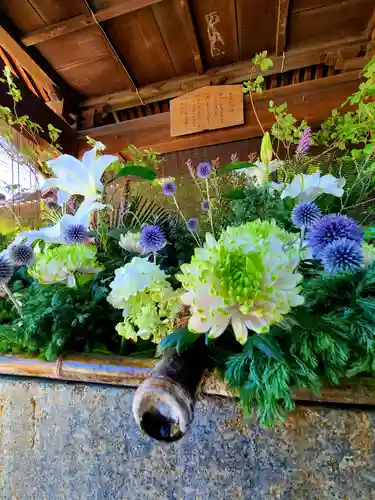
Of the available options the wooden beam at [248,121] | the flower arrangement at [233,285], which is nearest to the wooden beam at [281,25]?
the wooden beam at [248,121]

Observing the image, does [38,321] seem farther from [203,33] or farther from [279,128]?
[203,33]

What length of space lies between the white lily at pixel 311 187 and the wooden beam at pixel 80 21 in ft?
5.11

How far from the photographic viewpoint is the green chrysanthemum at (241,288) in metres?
0.30

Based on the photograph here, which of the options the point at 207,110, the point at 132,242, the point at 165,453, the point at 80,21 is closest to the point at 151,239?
the point at 132,242

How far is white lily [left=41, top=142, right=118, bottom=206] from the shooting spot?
579 mm

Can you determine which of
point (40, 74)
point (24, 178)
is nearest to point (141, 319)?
point (24, 178)

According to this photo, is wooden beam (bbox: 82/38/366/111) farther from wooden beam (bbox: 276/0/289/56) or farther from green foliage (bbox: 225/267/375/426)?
green foliage (bbox: 225/267/375/426)

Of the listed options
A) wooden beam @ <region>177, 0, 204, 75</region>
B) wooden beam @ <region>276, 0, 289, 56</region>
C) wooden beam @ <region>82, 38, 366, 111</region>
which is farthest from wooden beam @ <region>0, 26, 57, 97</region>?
wooden beam @ <region>276, 0, 289, 56</region>

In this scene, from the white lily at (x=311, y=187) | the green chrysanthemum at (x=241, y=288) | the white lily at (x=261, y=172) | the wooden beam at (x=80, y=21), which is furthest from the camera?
the wooden beam at (x=80, y=21)

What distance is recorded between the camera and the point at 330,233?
0.36 meters

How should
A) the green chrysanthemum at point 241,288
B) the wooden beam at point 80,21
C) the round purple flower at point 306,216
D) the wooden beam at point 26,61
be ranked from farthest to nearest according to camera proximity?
1. the wooden beam at point 26,61
2. the wooden beam at point 80,21
3. the round purple flower at point 306,216
4. the green chrysanthemum at point 241,288

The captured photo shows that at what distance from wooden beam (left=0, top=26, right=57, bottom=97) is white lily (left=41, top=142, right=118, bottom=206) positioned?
1649 millimetres

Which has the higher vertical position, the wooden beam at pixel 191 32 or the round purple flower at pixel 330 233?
the wooden beam at pixel 191 32

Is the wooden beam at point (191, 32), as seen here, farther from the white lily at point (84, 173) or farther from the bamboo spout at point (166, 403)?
the bamboo spout at point (166, 403)
